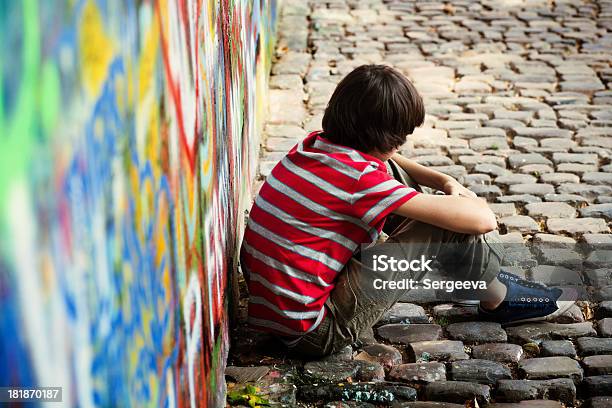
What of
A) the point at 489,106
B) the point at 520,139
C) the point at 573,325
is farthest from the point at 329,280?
the point at 489,106

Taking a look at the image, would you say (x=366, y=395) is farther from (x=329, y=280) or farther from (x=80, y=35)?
(x=80, y=35)

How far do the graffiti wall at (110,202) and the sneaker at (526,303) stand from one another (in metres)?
1.23

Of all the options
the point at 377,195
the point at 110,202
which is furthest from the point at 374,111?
the point at 110,202

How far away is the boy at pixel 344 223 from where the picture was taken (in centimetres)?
308

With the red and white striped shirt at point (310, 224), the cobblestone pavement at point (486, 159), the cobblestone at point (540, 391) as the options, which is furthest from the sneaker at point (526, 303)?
the red and white striped shirt at point (310, 224)

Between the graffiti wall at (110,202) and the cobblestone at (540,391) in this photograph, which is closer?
the graffiti wall at (110,202)

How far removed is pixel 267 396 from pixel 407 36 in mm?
5478

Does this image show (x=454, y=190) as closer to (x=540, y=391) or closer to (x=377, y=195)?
(x=377, y=195)

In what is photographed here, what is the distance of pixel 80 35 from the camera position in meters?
1.45

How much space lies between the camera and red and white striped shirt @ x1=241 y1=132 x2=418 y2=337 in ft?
10.0

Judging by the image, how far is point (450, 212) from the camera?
3127mm

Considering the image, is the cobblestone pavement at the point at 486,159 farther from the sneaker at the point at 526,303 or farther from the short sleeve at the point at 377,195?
the short sleeve at the point at 377,195

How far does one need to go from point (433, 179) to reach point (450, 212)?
532 mm

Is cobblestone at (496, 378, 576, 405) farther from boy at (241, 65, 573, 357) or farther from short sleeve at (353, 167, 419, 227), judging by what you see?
short sleeve at (353, 167, 419, 227)
